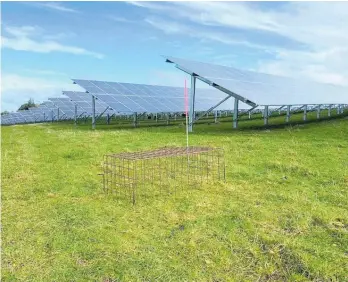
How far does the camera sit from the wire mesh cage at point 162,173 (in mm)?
7758

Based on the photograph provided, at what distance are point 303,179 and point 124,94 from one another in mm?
20775

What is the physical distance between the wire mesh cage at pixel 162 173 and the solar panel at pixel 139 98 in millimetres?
13628

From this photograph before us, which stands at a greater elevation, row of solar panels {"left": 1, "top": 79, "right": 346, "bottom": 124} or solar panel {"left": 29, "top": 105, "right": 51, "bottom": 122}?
row of solar panels {"left": 1, "top": 79, "right": 346, "bottom": 124}

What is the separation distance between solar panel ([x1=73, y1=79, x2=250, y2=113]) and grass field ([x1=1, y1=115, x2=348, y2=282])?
15194 mm

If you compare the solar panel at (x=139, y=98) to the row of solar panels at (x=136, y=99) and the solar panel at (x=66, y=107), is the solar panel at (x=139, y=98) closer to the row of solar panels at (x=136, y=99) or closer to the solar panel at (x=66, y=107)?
the row of solar panels at (x=136, y=99)

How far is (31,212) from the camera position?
673 cm

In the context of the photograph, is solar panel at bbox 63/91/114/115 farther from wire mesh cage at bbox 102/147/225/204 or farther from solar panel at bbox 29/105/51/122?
wire mesh cage at bbox 102/147/225/204

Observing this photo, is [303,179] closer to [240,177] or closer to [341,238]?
[240,177]

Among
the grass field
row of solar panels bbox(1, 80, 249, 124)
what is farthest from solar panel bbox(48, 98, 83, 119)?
the grass field

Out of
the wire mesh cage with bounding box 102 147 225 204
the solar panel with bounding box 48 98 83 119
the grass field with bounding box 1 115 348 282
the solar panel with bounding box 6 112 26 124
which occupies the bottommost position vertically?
the grass field with bounding box 1 115 348 282

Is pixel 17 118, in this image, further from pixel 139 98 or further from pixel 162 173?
pixel 162 173

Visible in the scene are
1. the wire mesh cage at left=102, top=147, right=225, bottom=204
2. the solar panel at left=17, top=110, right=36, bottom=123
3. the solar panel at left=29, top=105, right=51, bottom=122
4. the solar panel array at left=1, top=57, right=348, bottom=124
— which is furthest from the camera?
the solar panel at left=17, top=110, right=36, bottom=123

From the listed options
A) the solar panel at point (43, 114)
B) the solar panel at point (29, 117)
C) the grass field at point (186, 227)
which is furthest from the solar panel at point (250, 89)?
the solar panel at point (29, 117)

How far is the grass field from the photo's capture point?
492cm
